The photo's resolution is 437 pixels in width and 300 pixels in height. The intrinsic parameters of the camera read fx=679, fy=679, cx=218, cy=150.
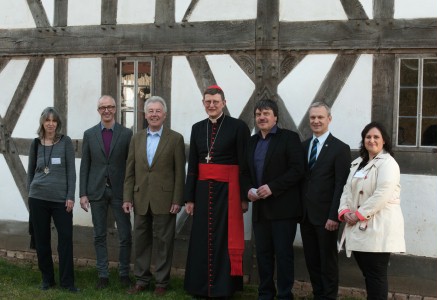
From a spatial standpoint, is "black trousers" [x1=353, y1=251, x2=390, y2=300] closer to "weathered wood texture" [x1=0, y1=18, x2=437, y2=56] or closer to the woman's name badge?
the woman's name badge

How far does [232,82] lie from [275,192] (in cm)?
159

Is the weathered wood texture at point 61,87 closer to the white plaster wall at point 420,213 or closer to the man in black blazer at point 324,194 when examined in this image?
the man in black blazer at point 324,194

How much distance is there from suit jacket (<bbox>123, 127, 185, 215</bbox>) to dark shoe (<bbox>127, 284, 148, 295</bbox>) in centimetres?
73

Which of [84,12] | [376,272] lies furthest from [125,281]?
[84,12]

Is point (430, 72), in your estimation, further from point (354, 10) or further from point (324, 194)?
point (324, 194)

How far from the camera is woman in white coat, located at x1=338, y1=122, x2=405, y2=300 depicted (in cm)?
528

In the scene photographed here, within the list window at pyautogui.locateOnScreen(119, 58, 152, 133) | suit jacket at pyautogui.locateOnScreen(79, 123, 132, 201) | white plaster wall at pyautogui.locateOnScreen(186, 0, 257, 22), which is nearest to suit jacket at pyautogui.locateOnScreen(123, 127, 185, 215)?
suit jacket at pyautogui.locateOnScreen(79, 123, 132, 201)

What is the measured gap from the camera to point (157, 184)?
6.56m

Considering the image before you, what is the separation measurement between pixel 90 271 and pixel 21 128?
198 centimetres

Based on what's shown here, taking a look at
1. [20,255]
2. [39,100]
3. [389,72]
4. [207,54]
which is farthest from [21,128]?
[389,72]

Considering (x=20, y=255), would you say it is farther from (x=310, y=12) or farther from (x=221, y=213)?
(x=310, y=12)

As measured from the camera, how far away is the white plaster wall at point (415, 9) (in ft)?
20.6

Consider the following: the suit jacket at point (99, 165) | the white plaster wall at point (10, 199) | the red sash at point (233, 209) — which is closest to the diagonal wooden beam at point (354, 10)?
the red sash at point (233, 209)

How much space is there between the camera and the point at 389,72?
6.48 meters
